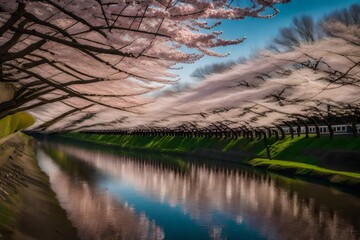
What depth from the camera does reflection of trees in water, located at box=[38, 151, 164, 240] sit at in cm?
1841

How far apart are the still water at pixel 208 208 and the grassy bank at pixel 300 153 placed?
218 centimetres

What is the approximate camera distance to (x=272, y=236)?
1825 centimetres

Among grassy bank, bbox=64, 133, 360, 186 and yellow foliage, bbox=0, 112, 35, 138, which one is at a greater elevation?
yellow foliage, bbox=0, 112, 35, 138

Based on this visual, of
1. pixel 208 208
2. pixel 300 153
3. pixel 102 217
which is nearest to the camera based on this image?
pixel 102 217

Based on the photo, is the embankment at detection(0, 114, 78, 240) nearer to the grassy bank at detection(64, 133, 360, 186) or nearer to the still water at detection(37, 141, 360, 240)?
the still water at detection(37, 141, 360, 240)

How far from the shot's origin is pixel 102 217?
2194 centimetres

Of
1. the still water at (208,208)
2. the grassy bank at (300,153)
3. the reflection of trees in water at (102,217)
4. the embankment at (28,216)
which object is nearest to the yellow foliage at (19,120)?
the still water at (208,208)

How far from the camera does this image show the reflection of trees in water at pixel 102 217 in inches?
725

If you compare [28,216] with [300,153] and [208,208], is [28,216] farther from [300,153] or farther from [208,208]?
[300,153]

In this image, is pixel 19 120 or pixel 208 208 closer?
pixel 208 208

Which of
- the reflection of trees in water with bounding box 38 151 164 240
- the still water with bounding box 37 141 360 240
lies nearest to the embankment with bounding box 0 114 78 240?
the reflection of trees in water with bounding box 38 151 164 240

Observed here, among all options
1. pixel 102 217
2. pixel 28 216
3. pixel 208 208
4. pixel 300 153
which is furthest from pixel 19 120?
pixel 300 153

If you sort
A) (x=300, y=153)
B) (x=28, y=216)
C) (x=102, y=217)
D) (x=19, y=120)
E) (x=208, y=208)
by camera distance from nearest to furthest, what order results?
(x=28, y=216)
(x=102, y=217)
(x=208, y=208)
(x=19, y=120)
(x=300, y=153)

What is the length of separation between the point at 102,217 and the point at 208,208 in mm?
6439
